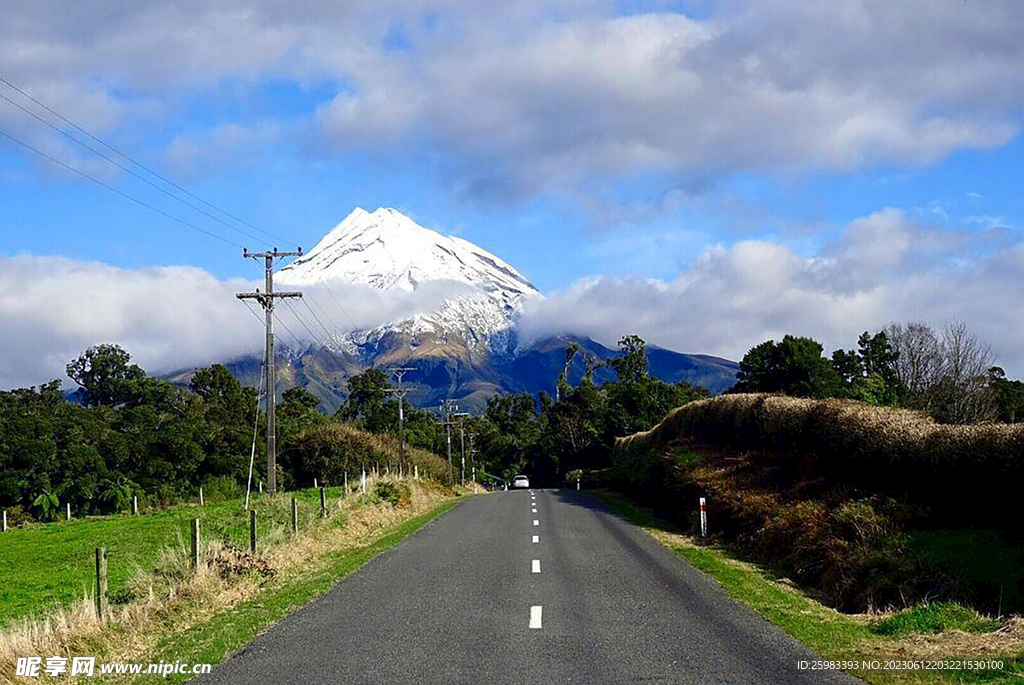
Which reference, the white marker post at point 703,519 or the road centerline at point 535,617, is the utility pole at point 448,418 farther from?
the road centerline at point 535,617

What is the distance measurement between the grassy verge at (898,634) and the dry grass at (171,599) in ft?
27.4

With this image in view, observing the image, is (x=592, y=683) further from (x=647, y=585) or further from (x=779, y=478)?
(x=779, y=478)

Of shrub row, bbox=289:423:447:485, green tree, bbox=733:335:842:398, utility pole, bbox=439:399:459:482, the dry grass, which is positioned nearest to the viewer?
the dry grass

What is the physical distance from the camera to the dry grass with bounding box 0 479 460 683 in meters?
12.2

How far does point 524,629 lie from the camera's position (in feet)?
41.8

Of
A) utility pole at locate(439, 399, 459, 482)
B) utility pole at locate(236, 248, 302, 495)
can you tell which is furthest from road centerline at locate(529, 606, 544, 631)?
utility pole at locate(439, 399, 459, 482)

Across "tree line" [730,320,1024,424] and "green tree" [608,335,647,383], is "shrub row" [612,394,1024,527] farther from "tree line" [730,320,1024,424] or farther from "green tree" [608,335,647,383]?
"green tree" [608,335,647,383]

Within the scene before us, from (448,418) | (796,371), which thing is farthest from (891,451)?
(448,418)

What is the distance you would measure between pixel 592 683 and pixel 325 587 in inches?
335

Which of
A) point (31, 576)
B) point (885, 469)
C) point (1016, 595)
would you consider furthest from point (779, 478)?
point (31, 576)

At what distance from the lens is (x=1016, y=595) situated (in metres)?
13.5

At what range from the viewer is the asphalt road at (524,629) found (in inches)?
404

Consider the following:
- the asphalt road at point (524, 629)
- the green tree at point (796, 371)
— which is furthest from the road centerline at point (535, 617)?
the green tree at point (796, 371)

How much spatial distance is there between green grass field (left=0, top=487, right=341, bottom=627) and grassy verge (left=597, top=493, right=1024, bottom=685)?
11.0 meters
